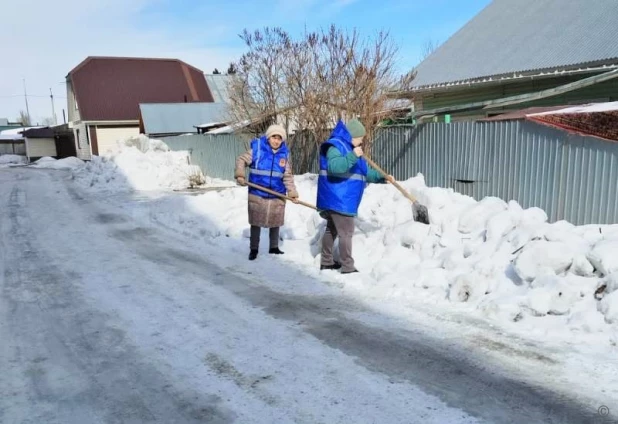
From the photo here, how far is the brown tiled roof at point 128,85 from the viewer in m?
33.5

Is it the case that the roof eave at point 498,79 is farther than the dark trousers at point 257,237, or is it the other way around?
the roof eave at point 498,79

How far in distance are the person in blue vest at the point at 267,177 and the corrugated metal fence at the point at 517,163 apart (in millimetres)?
2764

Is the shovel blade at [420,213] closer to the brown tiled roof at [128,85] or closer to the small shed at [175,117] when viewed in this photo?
the small shed at [175,117]

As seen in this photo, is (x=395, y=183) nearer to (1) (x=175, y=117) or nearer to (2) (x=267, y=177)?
(2) (x=267, y=177)

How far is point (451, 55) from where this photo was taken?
45.4ft

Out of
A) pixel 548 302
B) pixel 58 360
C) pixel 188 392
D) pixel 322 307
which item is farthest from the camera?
pixel 322 307

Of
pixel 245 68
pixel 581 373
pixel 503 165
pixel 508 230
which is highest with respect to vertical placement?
pixel 245 68

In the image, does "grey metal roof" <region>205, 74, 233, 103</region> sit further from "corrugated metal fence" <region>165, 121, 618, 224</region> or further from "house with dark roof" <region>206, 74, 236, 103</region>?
"corrugated metal fence" <region>165, 121, 618, 224</region>

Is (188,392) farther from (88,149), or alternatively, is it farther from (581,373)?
(88,149)

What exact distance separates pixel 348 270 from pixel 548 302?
79.2 inches

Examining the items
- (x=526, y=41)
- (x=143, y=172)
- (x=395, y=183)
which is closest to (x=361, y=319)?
Answer: (x=395, y=183)

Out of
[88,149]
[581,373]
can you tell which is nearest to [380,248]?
[581,373]

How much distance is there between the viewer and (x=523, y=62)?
35.4ft

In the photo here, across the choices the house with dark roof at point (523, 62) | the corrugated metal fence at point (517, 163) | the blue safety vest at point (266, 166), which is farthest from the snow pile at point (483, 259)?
the house with dark roof at point (523, 62)
